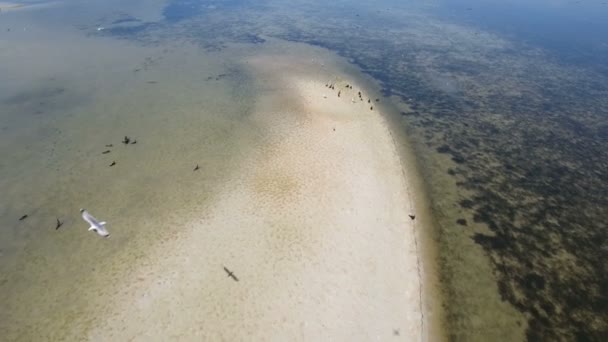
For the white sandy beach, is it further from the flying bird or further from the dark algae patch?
the flying bird

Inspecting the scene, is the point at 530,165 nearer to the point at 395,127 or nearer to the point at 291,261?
the point at 395,127

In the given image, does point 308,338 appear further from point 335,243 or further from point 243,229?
point 243,229

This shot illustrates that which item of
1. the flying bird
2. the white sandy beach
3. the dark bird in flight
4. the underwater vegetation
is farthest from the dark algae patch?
the flying bird

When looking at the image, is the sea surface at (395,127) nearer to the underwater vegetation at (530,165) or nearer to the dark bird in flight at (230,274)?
the underwater vegetation at (530,165)

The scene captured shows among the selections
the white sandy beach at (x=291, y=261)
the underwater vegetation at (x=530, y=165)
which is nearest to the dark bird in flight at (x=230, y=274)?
the white sandy beach at (x=291, y=261)

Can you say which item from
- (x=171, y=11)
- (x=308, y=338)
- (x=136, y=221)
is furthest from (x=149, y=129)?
(x=171, y=11)
